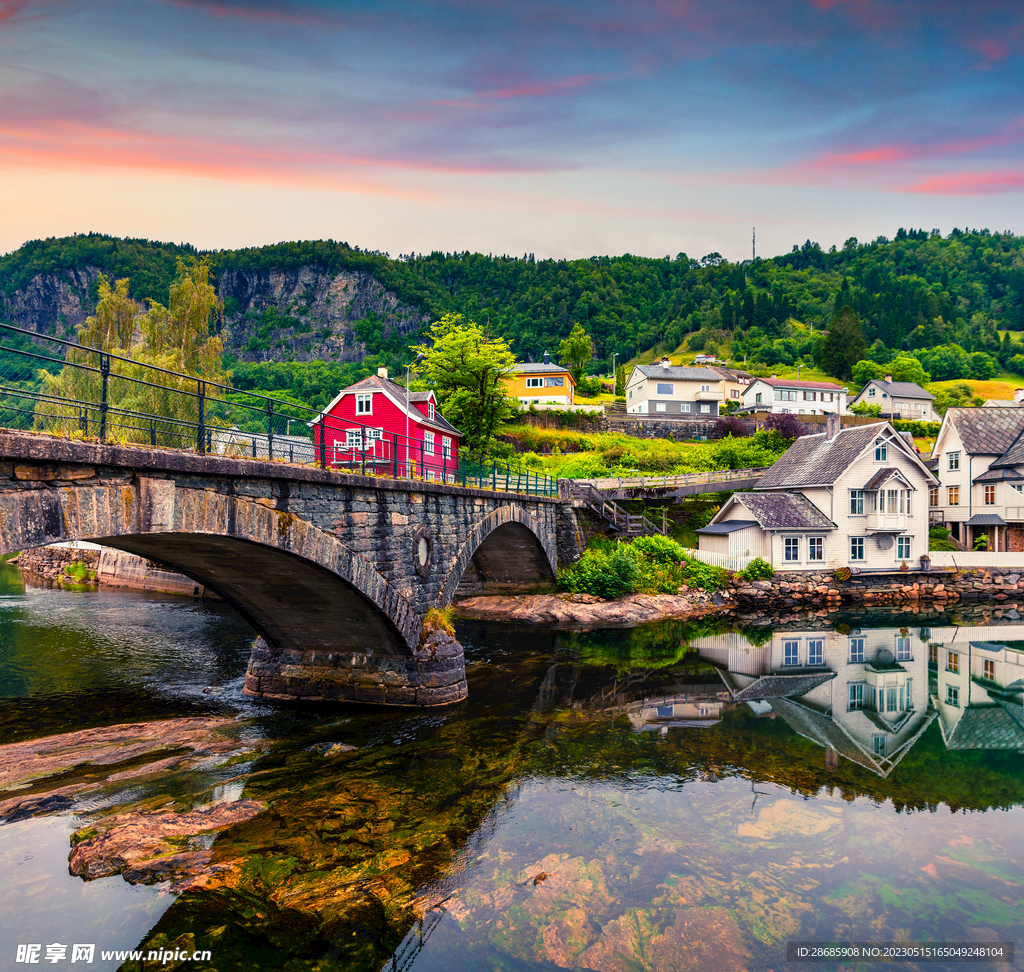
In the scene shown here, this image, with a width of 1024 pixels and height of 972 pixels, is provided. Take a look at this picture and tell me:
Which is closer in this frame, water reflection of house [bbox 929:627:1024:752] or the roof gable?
water reflection of house [bbox 929:627:1024:752]

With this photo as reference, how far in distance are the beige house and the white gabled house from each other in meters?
4.29

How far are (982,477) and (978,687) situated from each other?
94.0ft

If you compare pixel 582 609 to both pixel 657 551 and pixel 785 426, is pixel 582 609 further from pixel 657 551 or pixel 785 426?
pixel 785 426

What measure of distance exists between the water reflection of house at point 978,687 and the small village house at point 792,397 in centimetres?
5429

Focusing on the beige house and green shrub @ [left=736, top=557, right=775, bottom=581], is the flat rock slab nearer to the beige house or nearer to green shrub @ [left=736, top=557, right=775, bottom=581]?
green shrub @ [left=736, top=557, right=775, bottom=581]

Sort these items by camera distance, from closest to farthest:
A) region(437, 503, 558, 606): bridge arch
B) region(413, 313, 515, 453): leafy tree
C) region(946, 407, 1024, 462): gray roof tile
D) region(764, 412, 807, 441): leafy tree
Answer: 1. region(437, 503, 558, 606): bridge arch
2. region(946, 407, 1024, 462): gray roof tile
3. region(413, 313, 515, 453): leafy tree
4. region(764, 412, 807, 441): leafy tree

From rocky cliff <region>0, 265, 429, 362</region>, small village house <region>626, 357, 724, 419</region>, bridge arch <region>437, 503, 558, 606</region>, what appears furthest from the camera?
rocky cliff <region>0, 265, 429, 362</region>

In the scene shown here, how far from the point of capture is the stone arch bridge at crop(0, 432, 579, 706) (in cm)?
847

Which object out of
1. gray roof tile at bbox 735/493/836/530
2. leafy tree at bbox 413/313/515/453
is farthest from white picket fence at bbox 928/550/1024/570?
leafy tree at bbox 413/313/515/453

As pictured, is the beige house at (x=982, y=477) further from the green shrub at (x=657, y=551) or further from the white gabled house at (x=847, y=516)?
the green shrub at (x=657, y=551)

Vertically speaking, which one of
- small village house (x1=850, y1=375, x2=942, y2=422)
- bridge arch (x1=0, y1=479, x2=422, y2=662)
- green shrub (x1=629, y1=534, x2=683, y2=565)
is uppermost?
small village house (x1=850, y1=375, x2=942, y2=422)

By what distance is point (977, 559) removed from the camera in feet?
134

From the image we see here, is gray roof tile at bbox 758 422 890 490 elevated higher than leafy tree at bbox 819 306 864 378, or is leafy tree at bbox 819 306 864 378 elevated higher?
leafy tree at bbox 819 306 864 378

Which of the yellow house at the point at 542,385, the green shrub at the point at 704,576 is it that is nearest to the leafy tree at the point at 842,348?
the yellow house at the point at 542,385
